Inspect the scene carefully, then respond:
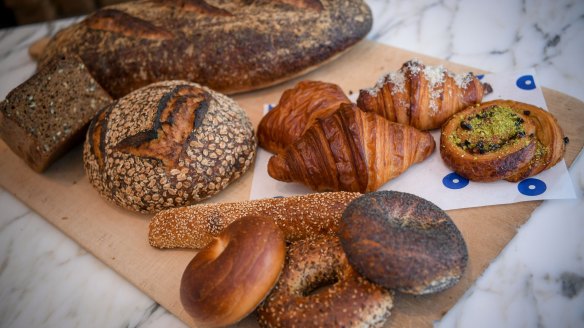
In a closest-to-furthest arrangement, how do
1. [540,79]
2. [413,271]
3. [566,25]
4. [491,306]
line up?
[413,271] < [491,306] < [540,79] < [566,25]

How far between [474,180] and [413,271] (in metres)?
0.62

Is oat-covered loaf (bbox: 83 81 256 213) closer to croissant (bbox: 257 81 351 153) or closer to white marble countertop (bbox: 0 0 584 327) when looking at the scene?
croissant (bbox: 257 81 351 153)

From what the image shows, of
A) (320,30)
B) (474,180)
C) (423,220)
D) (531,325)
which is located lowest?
(531,325)

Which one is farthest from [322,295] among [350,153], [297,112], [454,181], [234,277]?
[297,112]

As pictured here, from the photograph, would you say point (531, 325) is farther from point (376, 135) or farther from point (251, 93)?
point (251, 93)

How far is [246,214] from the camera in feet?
6.01

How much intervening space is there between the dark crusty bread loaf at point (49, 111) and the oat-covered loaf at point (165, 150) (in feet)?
0.57

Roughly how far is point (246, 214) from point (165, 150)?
45 cm

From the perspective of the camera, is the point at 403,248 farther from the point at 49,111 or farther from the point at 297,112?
the point at 49,111

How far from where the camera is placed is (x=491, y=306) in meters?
1.57

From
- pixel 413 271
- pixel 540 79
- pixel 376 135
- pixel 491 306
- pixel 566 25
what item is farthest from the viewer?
pixel 566 25

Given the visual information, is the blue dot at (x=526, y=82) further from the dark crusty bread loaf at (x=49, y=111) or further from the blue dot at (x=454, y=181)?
the dark crusty bread loaf at (x=49, y=111)

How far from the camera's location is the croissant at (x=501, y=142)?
181 centimetres

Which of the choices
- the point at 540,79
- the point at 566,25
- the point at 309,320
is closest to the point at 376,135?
the point at 309,320
